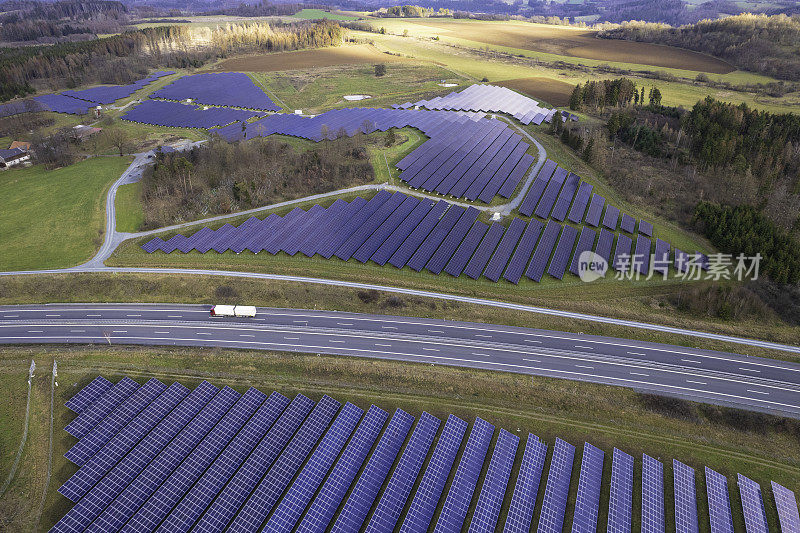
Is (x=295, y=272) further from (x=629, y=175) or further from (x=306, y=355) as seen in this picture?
(x=629, y=175)

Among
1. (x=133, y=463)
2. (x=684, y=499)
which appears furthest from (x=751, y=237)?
(x=133, y=463)

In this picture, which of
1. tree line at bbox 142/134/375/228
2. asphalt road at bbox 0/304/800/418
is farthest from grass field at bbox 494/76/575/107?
asphalt road at bbox 0/304/800/418

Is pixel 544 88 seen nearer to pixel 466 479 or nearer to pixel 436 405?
pixel 436 405

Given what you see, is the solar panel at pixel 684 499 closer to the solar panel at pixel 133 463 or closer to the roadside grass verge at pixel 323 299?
the roadside grass verge at pixel 323 299

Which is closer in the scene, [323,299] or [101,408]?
[101,408]

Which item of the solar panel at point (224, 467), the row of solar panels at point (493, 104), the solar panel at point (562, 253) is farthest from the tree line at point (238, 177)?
the solar panel at point (224, 467)

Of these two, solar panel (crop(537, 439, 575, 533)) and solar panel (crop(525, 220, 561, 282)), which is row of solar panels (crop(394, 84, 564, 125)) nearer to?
solar panel (crop(525, 220, 561, 282))

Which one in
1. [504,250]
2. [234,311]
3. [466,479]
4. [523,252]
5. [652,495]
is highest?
[504,250]
